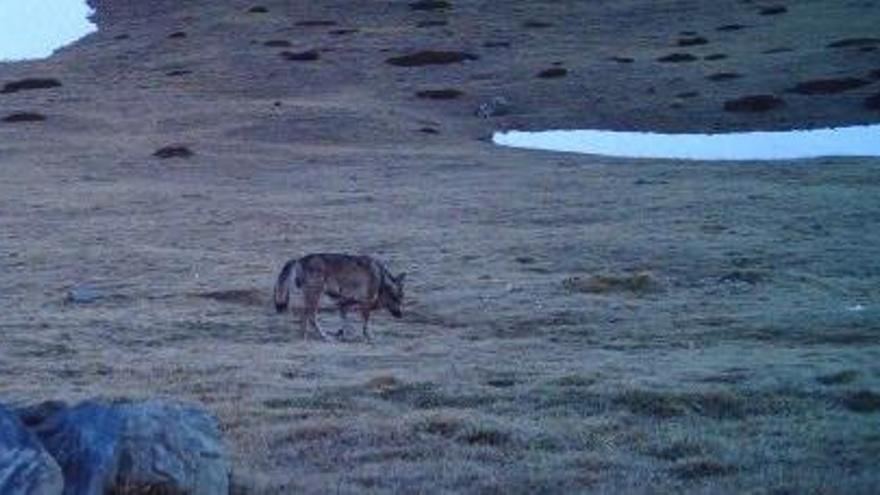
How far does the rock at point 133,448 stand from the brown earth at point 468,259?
1.36 metres

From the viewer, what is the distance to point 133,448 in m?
9.67

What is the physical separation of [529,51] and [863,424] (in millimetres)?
66913

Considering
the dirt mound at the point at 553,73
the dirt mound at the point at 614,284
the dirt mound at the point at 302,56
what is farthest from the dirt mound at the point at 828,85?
the dirt mound at the point at 614,284

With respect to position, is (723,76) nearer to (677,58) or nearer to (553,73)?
(677,58)

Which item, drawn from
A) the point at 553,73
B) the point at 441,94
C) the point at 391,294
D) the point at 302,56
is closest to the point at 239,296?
the point at 391,294

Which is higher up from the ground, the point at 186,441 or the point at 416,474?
the point at 186,441

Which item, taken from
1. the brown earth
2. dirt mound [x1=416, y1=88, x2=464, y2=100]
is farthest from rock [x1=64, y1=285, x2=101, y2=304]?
dirt mound [x1=416, y1=88, x2=464, y2=100]

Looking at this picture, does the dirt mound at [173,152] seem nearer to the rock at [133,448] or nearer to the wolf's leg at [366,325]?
the wolf's leg at [366,325]

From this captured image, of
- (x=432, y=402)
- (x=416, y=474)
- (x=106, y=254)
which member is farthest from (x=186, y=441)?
(x=106, y=254)

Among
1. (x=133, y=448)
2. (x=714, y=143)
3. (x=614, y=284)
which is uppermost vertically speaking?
(x=133, y=448)

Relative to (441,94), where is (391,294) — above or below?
above

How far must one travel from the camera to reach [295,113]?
62.1 metres

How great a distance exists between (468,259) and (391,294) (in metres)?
7.60

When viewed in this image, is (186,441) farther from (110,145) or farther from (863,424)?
(110,145)
